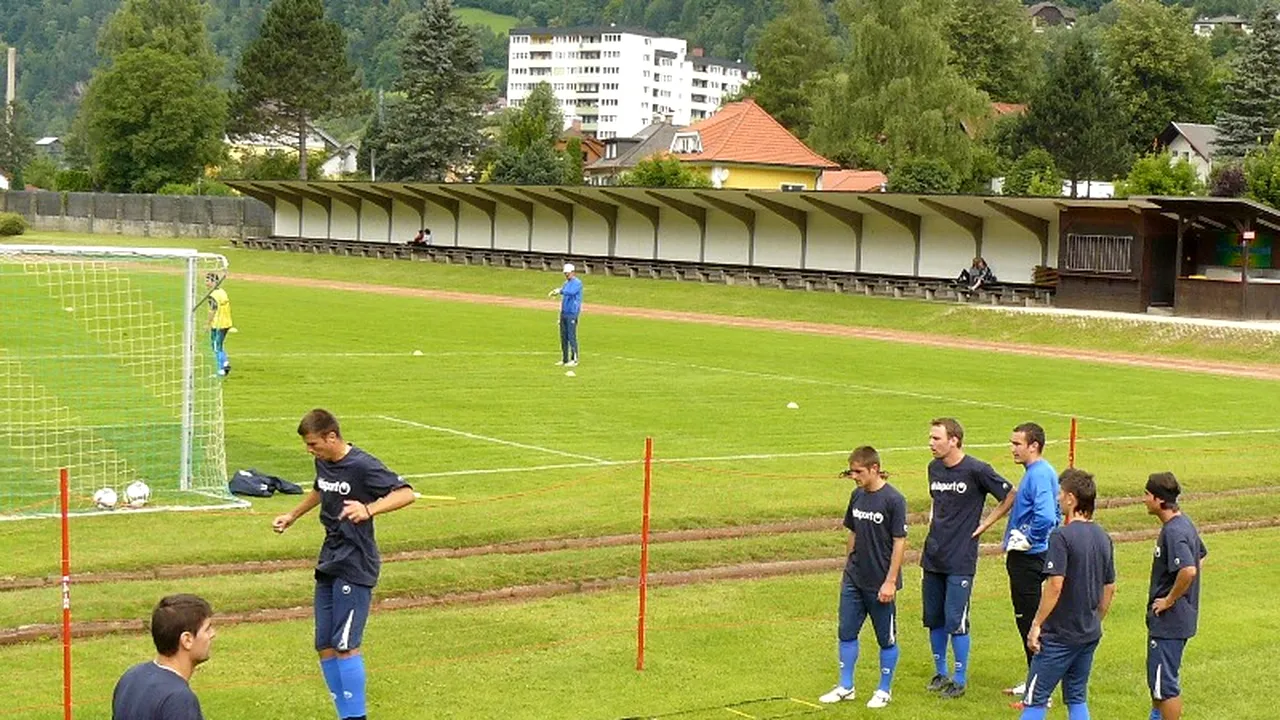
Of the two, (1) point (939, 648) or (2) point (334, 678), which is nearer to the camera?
(2) point (334, 678)

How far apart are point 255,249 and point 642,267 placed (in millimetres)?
24185

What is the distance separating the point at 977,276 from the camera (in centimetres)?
5834

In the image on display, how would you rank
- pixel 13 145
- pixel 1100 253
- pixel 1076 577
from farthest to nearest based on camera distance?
pixel 13 145 → pixel 1100 253 → pixel 1076 577

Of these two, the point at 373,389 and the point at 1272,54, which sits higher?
the point at 1272,54

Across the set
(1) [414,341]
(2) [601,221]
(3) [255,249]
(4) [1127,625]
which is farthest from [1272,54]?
(4) [1127,625]

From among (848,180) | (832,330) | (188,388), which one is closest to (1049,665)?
(188,388)

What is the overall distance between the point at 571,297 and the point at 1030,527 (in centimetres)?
2365

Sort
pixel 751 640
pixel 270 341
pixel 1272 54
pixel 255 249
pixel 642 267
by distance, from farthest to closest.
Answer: pixel 1272 54, pixel 255 249, pixel 642 267, pixel 270 341, pixel 751 640

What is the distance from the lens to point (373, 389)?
32.5 metres

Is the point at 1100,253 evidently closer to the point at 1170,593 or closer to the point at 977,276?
the point at 977,276

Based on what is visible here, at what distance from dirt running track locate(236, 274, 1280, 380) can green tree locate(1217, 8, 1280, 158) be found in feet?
190

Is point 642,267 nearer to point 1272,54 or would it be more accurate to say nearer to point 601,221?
point 601,221

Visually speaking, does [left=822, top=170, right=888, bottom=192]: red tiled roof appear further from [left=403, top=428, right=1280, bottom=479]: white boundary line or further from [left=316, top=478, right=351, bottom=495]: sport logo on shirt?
[left=316, top=478, right=351, bottom=495]: sport logo on shirt

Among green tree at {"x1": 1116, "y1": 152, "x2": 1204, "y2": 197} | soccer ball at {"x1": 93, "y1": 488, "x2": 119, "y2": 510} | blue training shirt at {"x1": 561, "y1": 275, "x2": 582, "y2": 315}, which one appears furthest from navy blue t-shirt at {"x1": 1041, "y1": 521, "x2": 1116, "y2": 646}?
green tree at {"x1": 1116, "y1": 152, "x2": 1204, "y2": 197}
